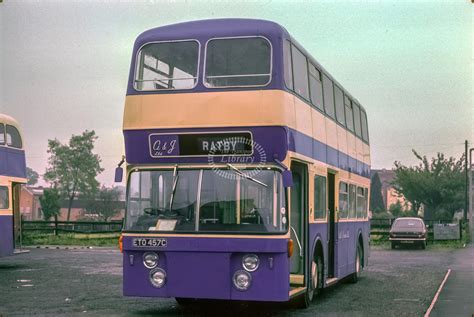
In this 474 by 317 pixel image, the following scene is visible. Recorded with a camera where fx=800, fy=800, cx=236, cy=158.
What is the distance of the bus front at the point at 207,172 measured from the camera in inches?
444

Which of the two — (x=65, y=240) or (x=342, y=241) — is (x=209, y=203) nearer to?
(x=342, y=241)

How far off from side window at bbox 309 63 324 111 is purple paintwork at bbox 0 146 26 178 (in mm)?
11239

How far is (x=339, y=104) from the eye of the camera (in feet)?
55.9

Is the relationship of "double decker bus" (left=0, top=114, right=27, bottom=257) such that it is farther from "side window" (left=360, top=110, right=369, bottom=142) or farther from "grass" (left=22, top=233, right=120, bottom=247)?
"grass" (left=22, top=233, right=120, bottom=247)

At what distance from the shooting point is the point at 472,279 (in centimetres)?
2033

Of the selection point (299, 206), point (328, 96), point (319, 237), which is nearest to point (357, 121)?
point (328, 96)

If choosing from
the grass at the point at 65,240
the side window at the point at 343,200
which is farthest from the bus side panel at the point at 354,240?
the grass at the point at 65,240

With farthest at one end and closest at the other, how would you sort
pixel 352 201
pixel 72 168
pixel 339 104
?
pixel 72 168, pixel 352 201, pixel 339 104

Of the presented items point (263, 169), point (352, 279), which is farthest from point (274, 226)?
point (352, 279)

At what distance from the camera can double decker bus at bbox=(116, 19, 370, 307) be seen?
11.3 m

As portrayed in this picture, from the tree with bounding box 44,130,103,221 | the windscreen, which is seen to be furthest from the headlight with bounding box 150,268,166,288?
the tree with bounding box 44,130,103,221

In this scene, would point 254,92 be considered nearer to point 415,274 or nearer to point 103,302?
point 103,302

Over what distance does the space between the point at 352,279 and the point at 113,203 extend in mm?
73945

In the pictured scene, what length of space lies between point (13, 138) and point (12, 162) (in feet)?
2.51
